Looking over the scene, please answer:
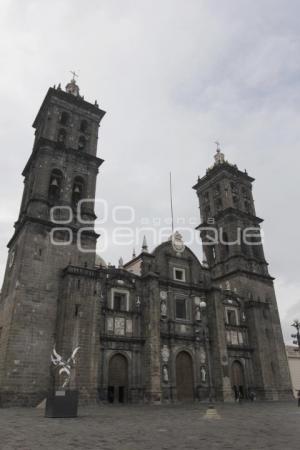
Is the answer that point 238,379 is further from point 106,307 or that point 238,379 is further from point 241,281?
point 106,307

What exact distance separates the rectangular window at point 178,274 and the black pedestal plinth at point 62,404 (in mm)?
20187

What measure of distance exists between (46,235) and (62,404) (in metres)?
16.3

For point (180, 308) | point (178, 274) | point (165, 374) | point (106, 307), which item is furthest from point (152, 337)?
point (178, 274)

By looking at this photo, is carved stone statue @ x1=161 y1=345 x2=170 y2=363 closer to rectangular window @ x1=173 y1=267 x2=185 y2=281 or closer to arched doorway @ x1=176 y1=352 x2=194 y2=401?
arched doorway @ x1=176 y1=352 x2=194 y2=401

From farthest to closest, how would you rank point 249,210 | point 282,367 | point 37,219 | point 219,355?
point 249,210 → point 282,367 → point 219,355 → point 37,219

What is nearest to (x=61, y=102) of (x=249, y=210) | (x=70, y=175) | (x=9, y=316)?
(x=70, y=175)

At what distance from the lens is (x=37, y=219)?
98.2ft

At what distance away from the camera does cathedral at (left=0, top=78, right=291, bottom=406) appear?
84.7ft

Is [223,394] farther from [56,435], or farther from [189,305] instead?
[56,435]

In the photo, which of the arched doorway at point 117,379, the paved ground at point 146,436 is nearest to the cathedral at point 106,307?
the arched doorway at point 117,379

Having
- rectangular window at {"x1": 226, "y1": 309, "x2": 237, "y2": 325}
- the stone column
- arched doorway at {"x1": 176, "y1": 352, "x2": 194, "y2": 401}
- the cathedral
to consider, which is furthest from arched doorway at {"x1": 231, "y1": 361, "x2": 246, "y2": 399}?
the stone column

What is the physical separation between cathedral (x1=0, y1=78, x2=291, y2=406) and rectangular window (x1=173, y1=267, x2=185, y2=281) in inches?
4.0

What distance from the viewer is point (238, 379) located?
34688 millimetres

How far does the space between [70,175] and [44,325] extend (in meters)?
14.7
